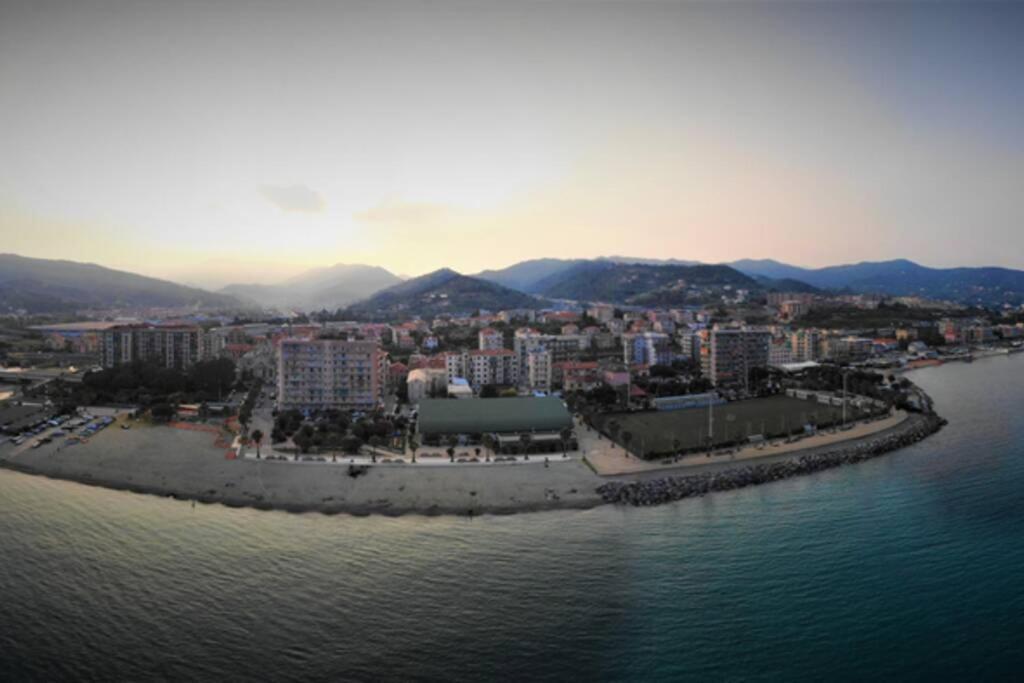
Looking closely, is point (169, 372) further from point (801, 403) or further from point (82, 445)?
point (801, 403)

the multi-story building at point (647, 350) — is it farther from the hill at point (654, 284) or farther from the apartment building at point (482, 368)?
the hill at point (654, 284)

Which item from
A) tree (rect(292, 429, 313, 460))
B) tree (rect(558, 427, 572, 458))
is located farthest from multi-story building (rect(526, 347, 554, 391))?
tree (rect(292, 429, 313, 460))

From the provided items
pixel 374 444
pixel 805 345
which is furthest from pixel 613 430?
pixel 805 345

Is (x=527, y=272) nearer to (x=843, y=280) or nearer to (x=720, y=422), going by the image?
(x=843, y=280)

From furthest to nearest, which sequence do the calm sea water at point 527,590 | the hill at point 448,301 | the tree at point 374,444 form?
the hill at point 448,301, the tree at point 374,444, the calm sea water at point 527,590

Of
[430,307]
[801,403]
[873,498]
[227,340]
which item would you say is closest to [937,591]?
[873,498]

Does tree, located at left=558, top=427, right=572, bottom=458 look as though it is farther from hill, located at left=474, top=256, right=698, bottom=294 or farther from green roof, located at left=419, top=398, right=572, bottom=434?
hill, located at left=474, top=256, right=698, bottom=294

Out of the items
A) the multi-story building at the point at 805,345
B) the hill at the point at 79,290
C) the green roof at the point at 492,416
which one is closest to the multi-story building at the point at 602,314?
the multi-story building at the point at 805,345
